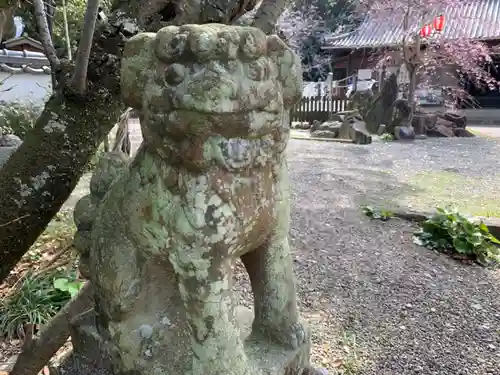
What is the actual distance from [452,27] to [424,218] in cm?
1214

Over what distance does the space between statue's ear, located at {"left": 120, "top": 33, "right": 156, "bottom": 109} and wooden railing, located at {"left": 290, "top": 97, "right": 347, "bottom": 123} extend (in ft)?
39.8

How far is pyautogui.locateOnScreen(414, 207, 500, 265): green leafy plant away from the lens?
3.32 metres

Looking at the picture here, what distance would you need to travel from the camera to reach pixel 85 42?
1586 mm

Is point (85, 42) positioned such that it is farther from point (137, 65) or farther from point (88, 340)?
point (88, 340)

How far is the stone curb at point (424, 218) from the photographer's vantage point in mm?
3668

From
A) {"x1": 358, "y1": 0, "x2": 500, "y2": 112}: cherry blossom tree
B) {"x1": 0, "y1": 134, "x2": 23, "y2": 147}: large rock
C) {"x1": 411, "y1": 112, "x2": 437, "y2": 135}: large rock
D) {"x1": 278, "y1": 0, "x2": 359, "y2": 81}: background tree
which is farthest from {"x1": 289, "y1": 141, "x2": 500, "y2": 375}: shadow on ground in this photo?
{"x1": 278, "y1": 0, "x2": 359, "y2": 81}: background tree

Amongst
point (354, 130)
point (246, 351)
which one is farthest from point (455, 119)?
point (246, 351)

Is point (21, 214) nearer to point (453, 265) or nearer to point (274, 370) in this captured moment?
point (274, 370)

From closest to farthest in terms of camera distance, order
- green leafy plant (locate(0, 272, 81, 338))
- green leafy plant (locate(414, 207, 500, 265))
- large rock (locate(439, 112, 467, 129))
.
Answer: green leafy plant (locate(0, 272, 81, 338))
green leafy plant (locate(414, 207, 500, 265))
large rock (locate(439, 112, 467, 129))

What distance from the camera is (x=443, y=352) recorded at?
2252mm

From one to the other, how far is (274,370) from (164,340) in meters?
0.28

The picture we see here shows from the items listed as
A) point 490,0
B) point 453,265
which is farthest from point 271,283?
point 490,0

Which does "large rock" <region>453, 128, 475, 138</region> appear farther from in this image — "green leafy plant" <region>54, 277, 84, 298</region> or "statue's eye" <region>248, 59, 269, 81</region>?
"statue's eye" <region>248, 59, 269, 81</region>

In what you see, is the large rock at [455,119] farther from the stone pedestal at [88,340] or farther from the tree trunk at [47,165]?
the stone pedestal at [88,340]
